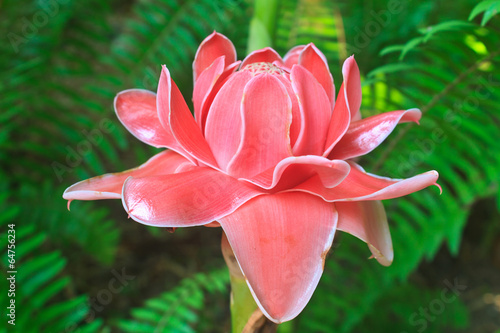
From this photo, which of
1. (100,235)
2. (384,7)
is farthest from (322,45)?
(100,235)

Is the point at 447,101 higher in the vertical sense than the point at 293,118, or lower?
lower

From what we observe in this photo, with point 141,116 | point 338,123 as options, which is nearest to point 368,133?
point 338,123

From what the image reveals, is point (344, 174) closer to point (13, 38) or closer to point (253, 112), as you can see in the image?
point (253, 112)

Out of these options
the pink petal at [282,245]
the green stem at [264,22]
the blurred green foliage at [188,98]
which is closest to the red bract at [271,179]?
the pink petal at [282,245]

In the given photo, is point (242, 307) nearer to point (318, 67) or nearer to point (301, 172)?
point (301, 172)

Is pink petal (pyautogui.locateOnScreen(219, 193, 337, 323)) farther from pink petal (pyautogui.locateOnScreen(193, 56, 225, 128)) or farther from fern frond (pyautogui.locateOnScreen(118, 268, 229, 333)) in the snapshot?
fern frond (pyautogui.locateOnScreen(118, 268, 229, 333))

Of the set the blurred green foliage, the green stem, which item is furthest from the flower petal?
the blurred green foliage
